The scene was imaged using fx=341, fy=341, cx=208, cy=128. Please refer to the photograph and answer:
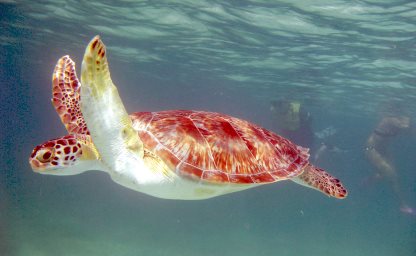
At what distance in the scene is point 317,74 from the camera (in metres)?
21.7

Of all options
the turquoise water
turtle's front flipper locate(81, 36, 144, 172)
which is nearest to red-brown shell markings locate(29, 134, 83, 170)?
turtle's front flipper locate(81, 36, 144, 172)

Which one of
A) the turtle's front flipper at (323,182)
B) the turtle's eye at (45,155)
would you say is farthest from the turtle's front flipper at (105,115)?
the turtle's front flipper at (323,182)

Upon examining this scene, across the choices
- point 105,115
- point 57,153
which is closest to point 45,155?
point 57,153

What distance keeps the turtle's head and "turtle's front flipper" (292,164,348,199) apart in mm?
2858

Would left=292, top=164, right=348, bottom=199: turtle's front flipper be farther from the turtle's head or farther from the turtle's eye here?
the turtle's eye

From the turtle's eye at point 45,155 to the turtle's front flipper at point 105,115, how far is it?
408 mm

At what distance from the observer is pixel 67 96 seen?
3.96 metres

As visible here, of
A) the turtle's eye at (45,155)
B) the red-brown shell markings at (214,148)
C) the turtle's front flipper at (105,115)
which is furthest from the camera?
the red-brown shell markings at (214,148)

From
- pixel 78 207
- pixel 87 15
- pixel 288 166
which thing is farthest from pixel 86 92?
pixel 78 207

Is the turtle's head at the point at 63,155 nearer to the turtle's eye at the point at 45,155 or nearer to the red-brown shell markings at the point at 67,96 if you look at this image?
the turtle's eye at the point at 45,155

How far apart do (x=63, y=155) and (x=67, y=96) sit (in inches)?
43.8

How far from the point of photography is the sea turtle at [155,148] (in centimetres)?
274

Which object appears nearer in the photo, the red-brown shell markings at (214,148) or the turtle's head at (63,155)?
the turtle's head at (63,155)

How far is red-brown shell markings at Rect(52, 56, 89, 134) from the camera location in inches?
149
